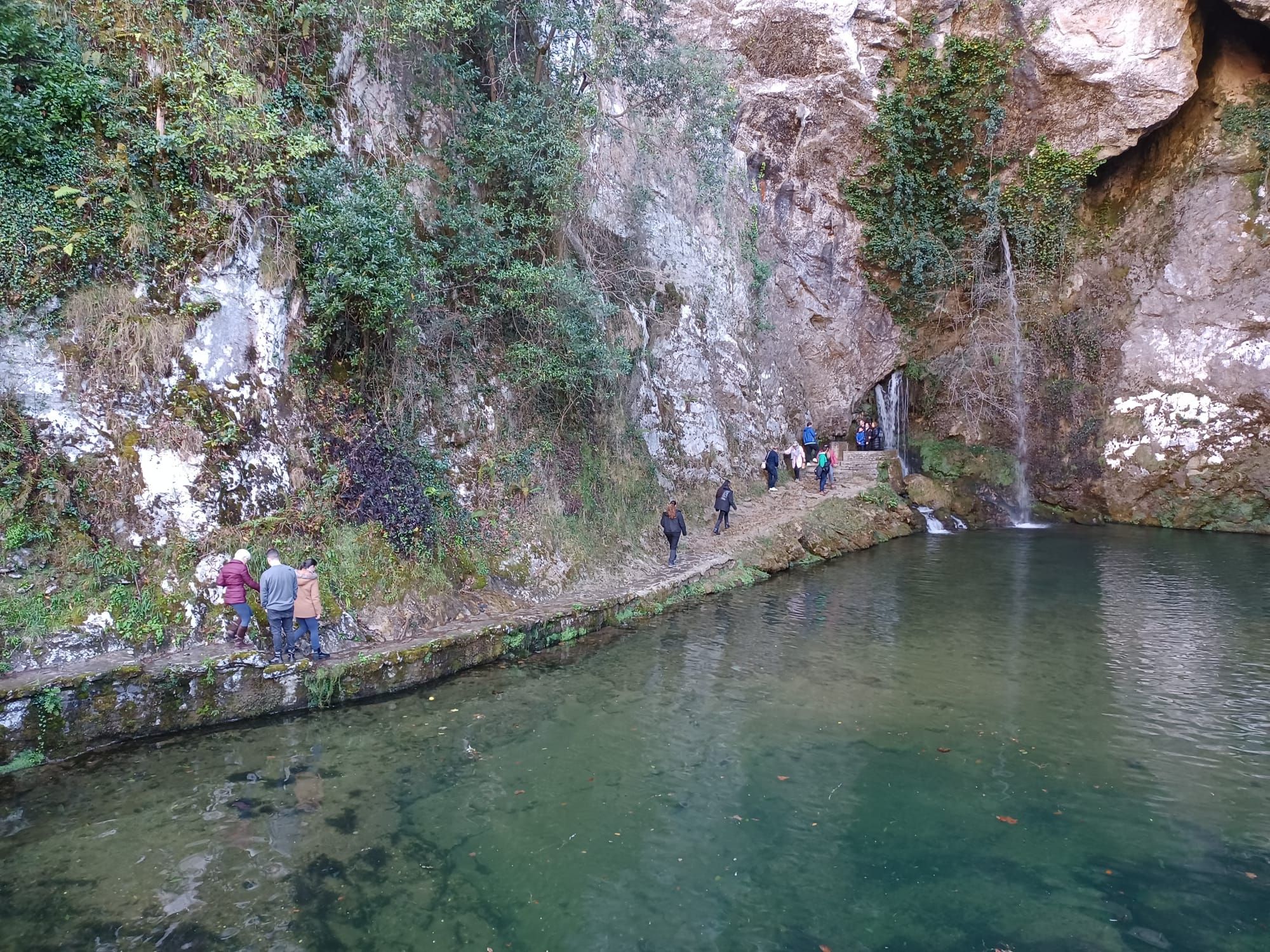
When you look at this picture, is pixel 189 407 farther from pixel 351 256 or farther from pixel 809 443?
pixel 809 443

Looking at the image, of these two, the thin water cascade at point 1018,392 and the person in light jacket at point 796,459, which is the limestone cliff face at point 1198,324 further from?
the person in light jacket at point 796,459

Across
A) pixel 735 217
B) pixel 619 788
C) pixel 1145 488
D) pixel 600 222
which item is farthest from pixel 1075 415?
pixel 619 788

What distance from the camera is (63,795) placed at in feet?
23.1

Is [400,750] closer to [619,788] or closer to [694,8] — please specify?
[619,788]

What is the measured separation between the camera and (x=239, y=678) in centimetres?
873

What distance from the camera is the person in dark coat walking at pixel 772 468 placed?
22.1 metres

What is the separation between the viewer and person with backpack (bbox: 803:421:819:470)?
24672 millimetres

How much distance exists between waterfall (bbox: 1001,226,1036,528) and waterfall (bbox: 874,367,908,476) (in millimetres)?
3964

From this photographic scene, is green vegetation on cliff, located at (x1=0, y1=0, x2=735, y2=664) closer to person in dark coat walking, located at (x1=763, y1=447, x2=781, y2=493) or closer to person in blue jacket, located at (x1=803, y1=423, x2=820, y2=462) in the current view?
person in dark coat walking, located at (x1=763, y1=447, x2=781, y2=493)

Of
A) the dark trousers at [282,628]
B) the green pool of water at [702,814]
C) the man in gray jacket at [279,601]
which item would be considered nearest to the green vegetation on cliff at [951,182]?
the green pool of water at [702,814]

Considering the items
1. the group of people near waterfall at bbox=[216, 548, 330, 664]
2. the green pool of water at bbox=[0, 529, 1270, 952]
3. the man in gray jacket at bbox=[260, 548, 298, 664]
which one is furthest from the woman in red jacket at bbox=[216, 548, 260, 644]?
the green pool of water at bbox=[0, 529, 1270, 952]

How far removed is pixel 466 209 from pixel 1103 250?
77.6 feet

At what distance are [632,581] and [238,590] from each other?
7.10m

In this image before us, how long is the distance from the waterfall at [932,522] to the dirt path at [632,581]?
2033 millimetres
